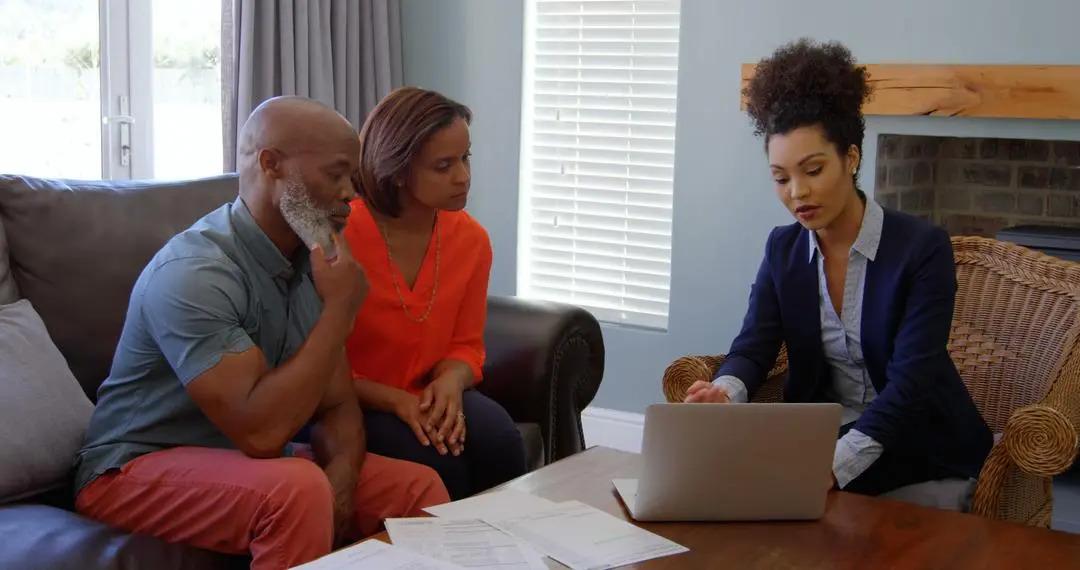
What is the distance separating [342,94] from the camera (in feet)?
12.6

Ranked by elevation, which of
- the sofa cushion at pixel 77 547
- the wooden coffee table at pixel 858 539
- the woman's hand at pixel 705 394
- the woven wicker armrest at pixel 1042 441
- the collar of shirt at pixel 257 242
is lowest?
the sofa cushion at pixel 77 547

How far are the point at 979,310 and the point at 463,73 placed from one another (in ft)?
6.97

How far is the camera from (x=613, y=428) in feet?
13.0

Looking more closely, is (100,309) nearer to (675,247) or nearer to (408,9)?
(675,247)

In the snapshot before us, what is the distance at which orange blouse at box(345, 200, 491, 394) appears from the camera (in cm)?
234

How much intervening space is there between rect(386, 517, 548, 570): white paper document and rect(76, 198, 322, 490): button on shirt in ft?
1.28

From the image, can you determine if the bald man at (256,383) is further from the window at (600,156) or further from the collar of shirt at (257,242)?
the window at (600,156)

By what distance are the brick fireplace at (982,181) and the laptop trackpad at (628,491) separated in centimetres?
186

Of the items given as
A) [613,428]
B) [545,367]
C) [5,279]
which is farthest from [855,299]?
[613,428]

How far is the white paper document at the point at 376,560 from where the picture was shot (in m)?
1.49

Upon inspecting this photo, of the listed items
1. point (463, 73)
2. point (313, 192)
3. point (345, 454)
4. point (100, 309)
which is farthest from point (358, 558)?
point (463, 73)

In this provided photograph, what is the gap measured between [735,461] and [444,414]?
69 centimetres

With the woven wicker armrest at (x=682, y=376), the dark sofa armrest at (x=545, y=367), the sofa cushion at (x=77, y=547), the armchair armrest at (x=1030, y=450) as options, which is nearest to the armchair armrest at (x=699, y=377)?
the woven wicker armrest at (x=682, y=376)

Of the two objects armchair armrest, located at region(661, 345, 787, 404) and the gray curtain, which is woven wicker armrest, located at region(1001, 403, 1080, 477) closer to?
armchair armrest, located at region(661, 345, 787, 404)
